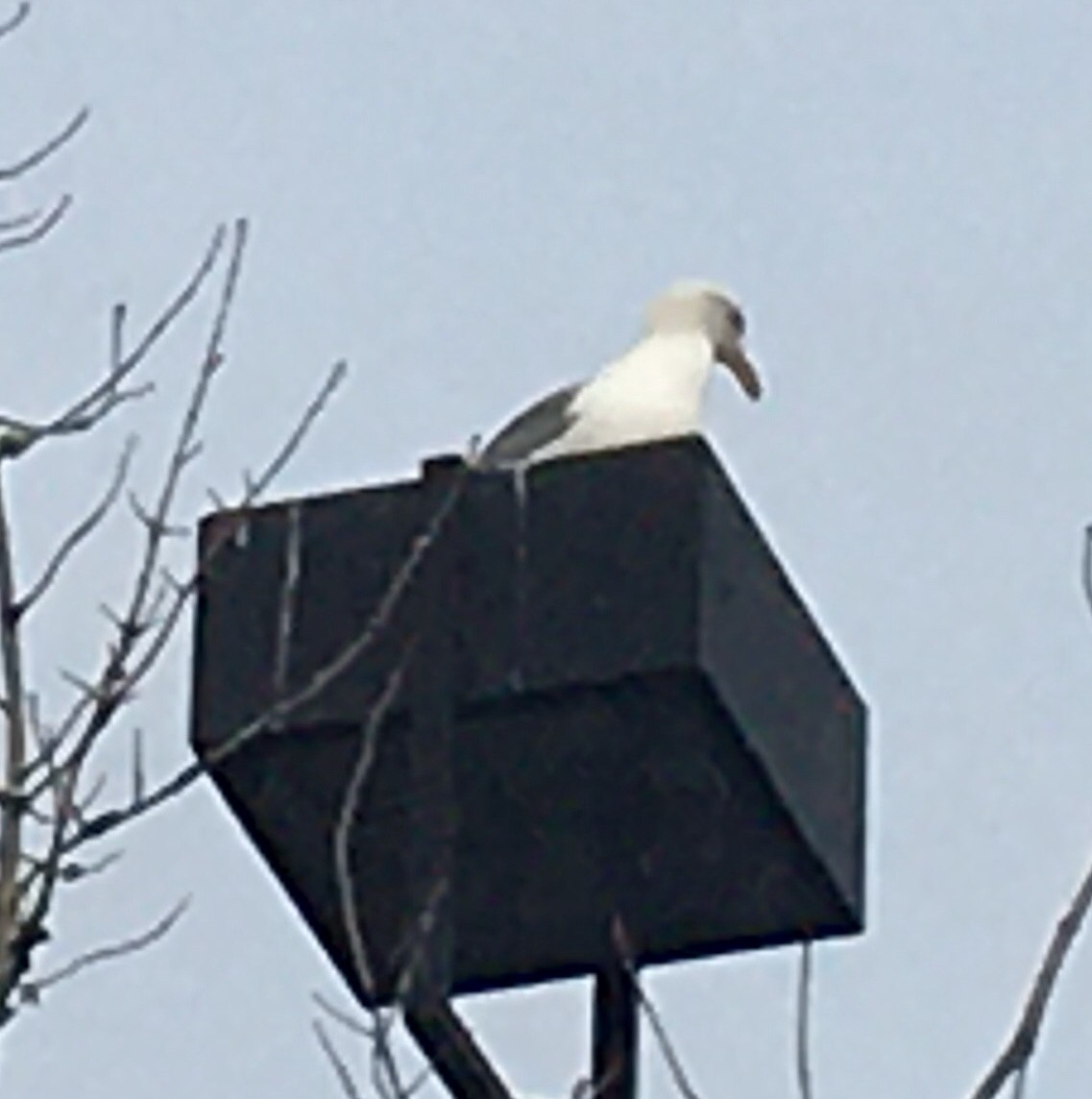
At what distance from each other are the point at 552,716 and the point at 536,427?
1.83 m

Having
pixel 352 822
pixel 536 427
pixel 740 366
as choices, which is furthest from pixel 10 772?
pixel 740 366

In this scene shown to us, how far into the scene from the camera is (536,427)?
7164 millimetres

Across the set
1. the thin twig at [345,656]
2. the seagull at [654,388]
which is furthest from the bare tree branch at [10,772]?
the seagull at [654,388]

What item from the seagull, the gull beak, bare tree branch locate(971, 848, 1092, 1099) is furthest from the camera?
the gull beak

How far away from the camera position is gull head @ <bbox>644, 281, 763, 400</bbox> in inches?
322

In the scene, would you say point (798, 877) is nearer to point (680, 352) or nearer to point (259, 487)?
point (259, 487)

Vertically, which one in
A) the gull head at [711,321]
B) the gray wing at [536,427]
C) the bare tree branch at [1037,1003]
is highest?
the gull head at [711,321]

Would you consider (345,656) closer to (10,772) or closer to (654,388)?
(10,772)

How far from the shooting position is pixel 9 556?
17.1 feet

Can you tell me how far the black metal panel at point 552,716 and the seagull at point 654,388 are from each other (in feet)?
3.33

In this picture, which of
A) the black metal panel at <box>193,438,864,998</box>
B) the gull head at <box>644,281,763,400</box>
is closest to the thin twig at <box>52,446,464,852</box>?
the black metal panel at <box>193,438,864,998</box>

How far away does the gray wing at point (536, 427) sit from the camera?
22.0 ft

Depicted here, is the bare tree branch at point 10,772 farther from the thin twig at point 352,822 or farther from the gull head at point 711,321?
the gull head at point 711,321

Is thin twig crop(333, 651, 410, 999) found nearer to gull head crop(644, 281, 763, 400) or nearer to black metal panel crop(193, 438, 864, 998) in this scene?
black metal panel crop(193, 438, 864, 998)
